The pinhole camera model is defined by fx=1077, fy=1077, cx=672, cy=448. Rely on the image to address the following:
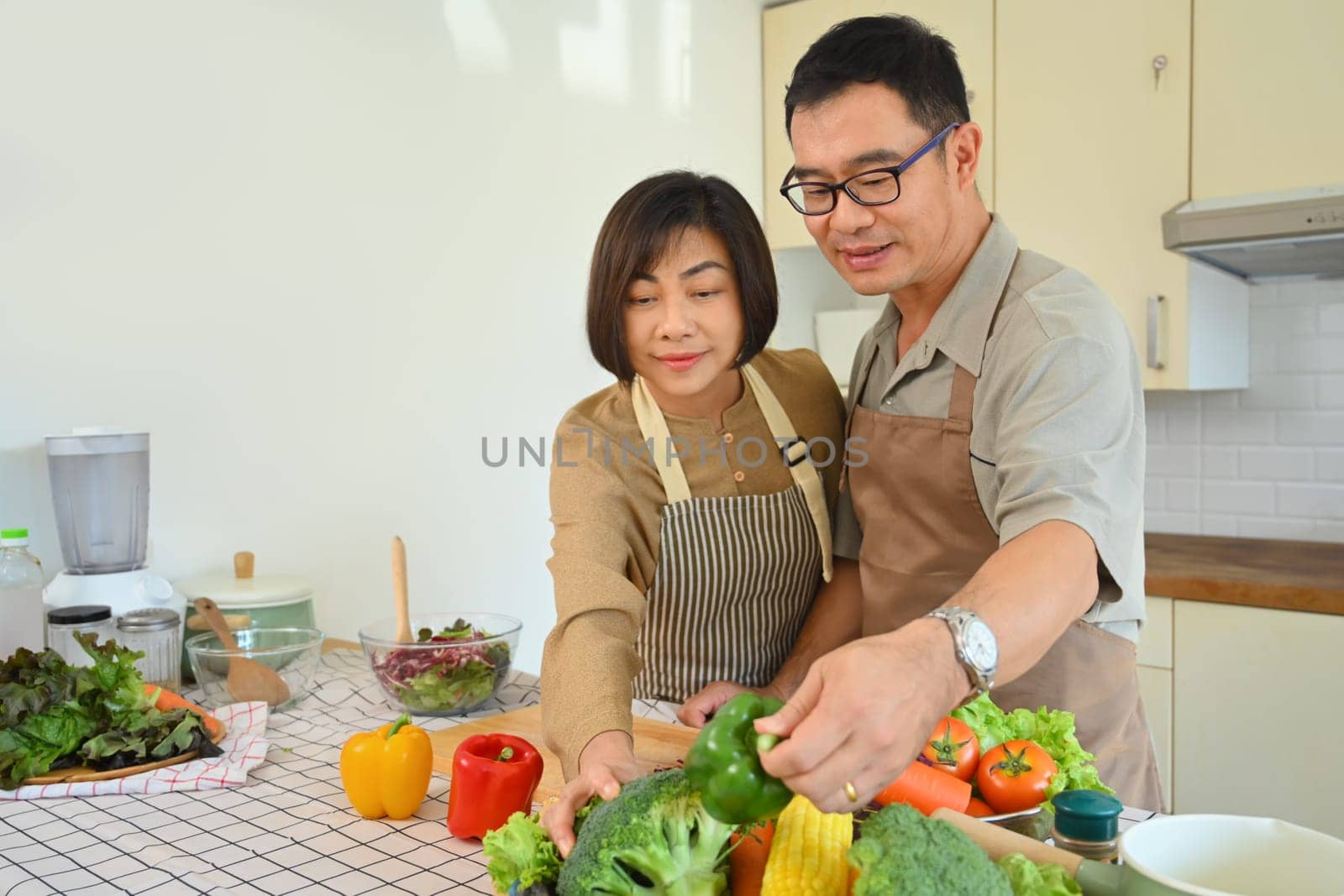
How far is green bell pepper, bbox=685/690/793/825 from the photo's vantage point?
739mm

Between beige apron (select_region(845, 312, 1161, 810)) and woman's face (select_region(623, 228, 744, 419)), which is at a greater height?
woman's face (select_region(623, 228, 744, 419))

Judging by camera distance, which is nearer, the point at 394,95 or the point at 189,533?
the point at 189,533

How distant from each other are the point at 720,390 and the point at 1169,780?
1.64 meters

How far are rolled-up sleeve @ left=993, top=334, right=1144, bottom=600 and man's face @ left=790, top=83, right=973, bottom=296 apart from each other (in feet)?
0.76

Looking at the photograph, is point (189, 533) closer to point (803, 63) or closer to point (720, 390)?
point (720, 390)

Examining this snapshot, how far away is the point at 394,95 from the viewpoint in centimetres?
223

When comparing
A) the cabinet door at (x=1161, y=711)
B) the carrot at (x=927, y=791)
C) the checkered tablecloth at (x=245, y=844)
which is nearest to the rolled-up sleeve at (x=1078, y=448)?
the carrot at (x=927, y=791)

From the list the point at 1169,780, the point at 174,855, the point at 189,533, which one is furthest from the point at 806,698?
the point at 1169,780

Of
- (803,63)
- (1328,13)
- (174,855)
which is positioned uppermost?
(1328,13)

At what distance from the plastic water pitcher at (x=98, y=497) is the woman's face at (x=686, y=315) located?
892 millimetres

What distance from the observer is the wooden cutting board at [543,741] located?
4.11 feet

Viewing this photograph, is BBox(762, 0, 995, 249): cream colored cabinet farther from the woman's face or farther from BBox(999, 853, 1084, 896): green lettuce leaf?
BBox(999, 853, 1084, 896): green lettuce leaf

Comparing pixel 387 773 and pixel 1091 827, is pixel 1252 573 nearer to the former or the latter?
pixel 1091 827

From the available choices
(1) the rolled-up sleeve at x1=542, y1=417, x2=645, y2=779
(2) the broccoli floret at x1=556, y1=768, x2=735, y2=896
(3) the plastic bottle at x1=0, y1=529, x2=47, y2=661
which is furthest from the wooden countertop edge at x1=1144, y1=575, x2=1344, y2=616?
(3) the plastic bottle at x1=0, y1=529, x2=47, y2=661
